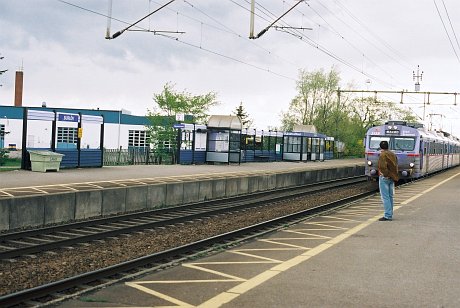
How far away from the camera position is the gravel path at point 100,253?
8.11m

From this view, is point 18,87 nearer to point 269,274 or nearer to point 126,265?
point 126,265

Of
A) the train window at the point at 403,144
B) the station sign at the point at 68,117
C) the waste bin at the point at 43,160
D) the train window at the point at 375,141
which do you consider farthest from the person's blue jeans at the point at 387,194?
the train window at the point at 403,144

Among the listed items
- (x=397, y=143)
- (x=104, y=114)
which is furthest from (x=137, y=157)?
(x=104, y=114)

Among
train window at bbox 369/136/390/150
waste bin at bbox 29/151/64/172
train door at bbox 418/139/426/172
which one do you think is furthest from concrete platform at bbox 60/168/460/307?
train door at bbox 418/139/426/172

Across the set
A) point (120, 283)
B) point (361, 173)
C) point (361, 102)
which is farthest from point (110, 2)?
point (361, 102)

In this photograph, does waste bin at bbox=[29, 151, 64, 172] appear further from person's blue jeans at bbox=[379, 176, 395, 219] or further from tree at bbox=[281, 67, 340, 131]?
tree at bbox=[281, 67, 340, 131]

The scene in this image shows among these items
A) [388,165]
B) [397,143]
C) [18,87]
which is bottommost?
[388,165]

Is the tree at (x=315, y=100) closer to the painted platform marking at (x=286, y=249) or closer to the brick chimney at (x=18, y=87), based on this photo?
the brick chimney at (x=18, y=87)

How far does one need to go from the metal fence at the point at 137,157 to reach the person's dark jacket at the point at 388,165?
22.2 m

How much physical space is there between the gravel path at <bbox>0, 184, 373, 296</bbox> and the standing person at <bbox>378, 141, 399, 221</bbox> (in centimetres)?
343

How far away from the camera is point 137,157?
36.9 metres

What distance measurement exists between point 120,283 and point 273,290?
1857mm

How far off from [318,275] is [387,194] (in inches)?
242

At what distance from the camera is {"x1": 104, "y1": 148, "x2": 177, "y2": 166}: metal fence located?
34156 mm
